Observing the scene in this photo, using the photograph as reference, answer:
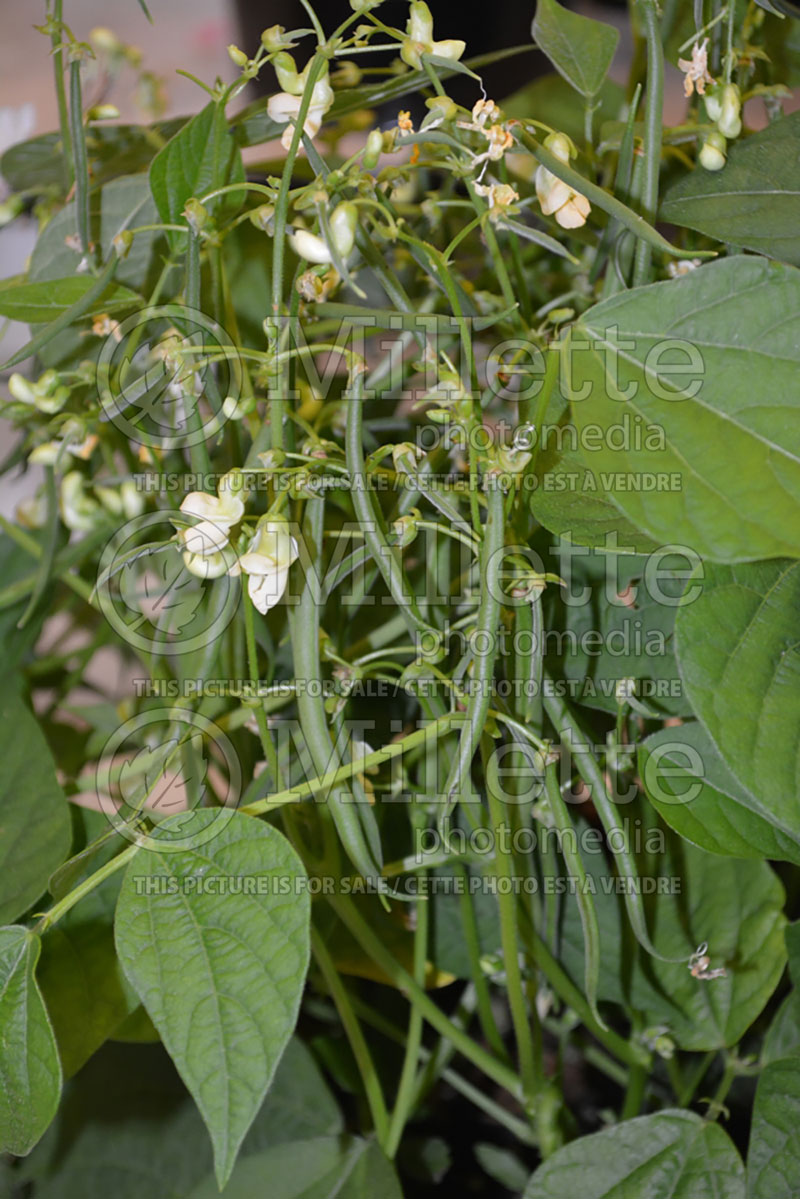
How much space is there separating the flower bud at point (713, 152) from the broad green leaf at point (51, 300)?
0.16 metres

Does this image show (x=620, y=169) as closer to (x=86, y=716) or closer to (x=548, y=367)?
(x=548, y=367)

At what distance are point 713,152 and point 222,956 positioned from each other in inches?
9.6

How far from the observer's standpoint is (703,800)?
0.86ft

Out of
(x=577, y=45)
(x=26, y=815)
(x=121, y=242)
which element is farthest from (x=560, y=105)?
(x=26, y=815)

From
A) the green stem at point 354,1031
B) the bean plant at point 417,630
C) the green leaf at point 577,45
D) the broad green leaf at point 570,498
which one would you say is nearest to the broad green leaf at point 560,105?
the bean plant at point 417,630

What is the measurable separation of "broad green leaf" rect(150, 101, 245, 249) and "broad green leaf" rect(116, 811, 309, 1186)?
0.16 m

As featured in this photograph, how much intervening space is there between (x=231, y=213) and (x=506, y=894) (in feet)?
0.69

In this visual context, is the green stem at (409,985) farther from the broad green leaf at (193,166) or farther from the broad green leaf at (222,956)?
the broad green leaf at (193,166)

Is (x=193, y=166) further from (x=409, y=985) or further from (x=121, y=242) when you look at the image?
(x=409, y=985)

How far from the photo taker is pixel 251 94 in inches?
43.3

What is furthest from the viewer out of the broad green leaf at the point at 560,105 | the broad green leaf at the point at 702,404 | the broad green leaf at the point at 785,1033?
the broad green leaf at the point at 560,105

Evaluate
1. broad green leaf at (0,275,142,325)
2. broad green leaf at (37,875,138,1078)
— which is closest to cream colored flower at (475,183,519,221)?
broad green leaf at (0,275,142,325)

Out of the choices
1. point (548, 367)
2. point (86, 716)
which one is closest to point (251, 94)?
point (86, 716)

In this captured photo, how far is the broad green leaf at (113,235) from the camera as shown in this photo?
0.32 metres
